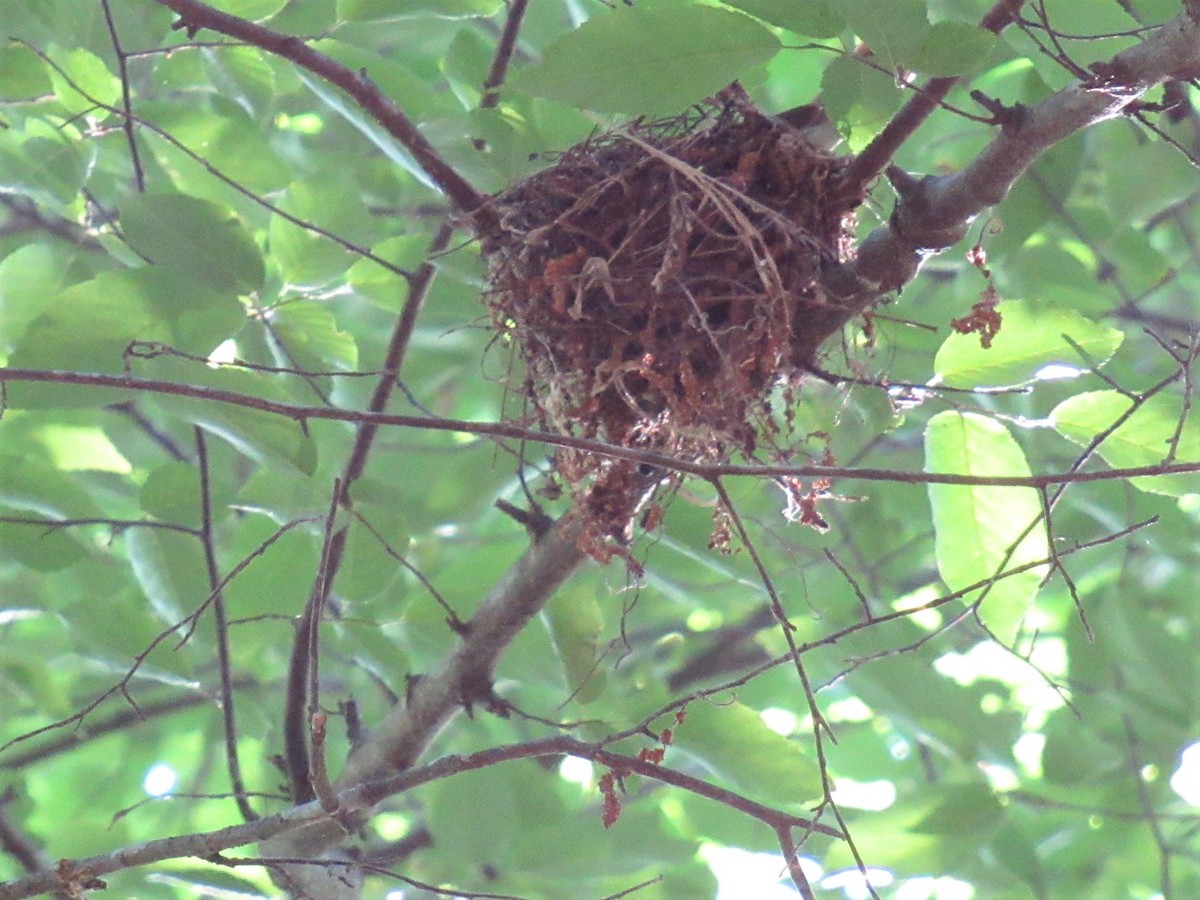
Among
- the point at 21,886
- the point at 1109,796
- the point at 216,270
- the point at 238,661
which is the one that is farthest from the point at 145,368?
the point at 1109,796

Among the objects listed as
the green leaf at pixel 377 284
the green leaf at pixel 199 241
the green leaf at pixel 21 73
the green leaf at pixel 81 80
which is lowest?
the green leaf at pixel 199 241

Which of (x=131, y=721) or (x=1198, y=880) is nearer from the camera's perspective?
(x=131, y=721)

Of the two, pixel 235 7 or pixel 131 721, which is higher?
pixel 235 7

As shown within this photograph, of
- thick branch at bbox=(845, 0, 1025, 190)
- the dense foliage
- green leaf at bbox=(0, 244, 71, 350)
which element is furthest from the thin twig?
thick branch at bbox=(845, 0, 1025, 190)

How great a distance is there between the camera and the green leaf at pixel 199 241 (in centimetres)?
168

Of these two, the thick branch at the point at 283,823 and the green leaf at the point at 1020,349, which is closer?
the thick branch at the point at 283,823

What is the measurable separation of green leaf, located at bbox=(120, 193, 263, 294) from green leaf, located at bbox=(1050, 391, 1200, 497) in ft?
3.62

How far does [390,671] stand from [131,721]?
38.7 inches

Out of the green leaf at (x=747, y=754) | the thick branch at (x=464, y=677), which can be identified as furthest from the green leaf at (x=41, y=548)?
the green leaf at (x=747, y=754)

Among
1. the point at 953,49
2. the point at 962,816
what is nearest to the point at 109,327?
the point at 953,49

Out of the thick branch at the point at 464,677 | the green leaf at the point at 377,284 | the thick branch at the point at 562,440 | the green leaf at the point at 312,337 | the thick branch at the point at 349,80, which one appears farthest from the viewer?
the green leaf at the point at 377,284

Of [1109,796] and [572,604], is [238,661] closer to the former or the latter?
[572,604]

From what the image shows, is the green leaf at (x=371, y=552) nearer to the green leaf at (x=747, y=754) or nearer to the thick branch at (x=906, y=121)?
the green leaf at (x=747, y=754)

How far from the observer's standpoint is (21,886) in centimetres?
135
